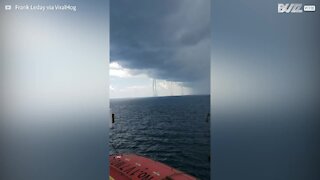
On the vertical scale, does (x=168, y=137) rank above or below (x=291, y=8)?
below

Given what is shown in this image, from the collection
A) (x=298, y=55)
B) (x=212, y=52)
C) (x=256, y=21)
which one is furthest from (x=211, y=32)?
(x=298, y=55)

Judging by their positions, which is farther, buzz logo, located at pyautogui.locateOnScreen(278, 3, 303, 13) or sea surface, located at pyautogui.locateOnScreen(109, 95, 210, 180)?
sea surface, located at pyautogui.locateOnScreen(109, 95, 210, 180)

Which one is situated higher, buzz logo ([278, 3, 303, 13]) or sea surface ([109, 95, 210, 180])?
buzz logo ([278, 3, 303, 13])

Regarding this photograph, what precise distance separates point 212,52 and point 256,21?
34cm

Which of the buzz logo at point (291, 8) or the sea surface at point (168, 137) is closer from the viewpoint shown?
the buzz logo at point (291, 8)

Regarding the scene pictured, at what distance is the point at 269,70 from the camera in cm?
179

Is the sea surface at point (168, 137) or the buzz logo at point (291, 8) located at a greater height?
the buzz logo at point (291, 8)

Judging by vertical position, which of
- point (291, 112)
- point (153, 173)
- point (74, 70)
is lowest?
point (153, 173)

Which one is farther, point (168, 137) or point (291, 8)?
point (168, 137)

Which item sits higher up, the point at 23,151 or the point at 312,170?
the point at 23,151

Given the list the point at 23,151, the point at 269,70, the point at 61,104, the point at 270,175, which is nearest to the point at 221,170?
the point at 270,175

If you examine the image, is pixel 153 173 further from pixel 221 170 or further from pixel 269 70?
pixel 269 70

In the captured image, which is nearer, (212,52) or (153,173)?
(212,52)

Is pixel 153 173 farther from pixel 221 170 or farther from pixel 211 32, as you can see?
pixel 211 32
